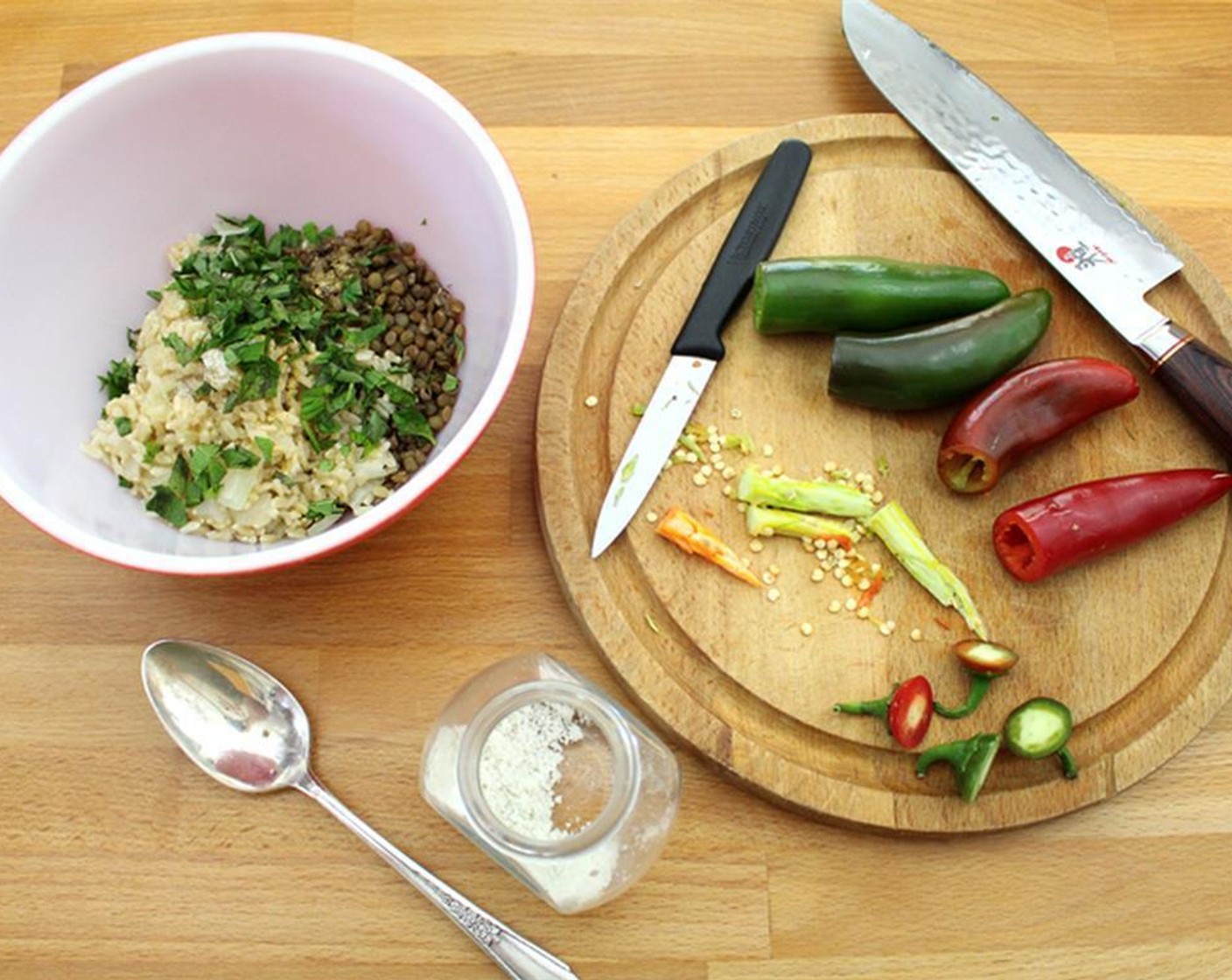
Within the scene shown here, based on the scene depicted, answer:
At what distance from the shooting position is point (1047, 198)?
204 centimetres

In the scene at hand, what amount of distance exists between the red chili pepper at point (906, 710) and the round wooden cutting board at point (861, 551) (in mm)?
34

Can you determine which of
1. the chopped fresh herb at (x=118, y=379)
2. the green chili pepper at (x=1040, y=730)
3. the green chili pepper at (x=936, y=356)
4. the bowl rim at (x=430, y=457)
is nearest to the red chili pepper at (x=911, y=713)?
the green chili pepper at (x=1040, y=730)

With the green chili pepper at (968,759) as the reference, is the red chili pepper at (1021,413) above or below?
above

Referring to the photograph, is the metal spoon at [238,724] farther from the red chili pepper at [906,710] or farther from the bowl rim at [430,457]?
the red chili pepper at [906,710]

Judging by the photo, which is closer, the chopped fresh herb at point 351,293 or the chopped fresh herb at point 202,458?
the chopped fresh herb at point 202,458

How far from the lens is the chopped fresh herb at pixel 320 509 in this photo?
1795 mm

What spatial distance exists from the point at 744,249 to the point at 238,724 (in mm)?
1042

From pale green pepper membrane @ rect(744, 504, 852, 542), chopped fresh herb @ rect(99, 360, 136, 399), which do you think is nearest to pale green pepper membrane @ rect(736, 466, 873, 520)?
pale green pepper membrane @ rect(744, 504, 852, 542)

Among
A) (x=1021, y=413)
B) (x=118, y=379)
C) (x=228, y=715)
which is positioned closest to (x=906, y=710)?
(x=1021, y=413)

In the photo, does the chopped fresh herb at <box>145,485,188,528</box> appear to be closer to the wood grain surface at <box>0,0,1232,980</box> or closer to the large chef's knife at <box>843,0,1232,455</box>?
the wood grain surface at <box>0,0,1232,980</box>

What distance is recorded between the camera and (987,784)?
184cm

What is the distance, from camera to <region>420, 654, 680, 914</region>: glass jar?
1.68 meters

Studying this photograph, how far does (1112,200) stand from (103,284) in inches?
61.2

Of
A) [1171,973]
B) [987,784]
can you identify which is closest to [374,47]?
[987,784]
